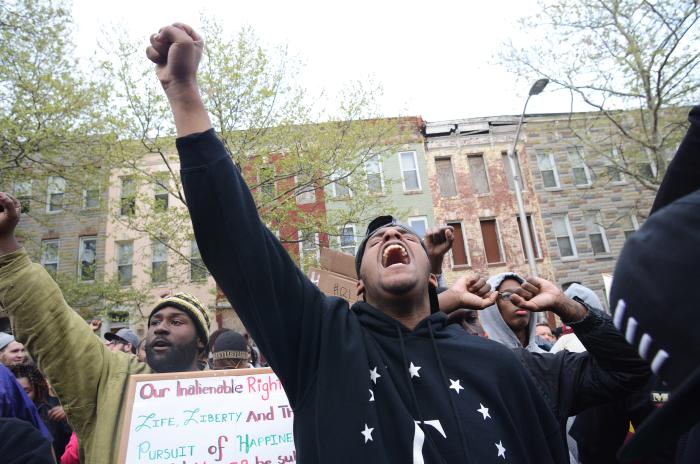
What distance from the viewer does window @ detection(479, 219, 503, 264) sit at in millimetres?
22438

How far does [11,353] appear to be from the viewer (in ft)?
14.4

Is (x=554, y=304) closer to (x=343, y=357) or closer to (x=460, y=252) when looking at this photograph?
(x=343, y=357)

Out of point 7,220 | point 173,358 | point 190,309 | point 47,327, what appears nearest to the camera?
point 7,220

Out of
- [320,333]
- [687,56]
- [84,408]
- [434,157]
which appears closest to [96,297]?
[434,157]

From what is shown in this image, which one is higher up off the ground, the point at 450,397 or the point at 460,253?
the point at 460,253

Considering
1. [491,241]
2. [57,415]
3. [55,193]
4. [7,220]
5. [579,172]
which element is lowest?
[57,415]

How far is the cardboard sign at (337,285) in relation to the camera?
4.20 m

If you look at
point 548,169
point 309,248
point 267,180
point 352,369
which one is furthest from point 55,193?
point 548,169

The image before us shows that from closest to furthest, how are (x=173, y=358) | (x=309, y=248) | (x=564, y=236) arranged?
(x=173, y=358), (x=309, y=248), (x=564, y=236)

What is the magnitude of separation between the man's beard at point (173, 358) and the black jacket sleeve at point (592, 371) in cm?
224

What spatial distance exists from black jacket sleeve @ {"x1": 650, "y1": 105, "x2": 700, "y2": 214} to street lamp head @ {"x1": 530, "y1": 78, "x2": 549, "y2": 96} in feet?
49.3

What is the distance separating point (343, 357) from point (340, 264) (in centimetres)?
277

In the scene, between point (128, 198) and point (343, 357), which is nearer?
point (343, 357)

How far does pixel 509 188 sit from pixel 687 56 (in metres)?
9.73
